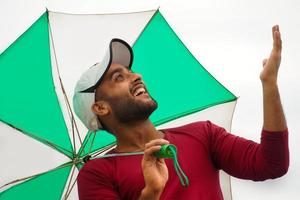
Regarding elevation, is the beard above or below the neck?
above

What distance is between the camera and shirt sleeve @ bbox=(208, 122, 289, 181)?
1.71m

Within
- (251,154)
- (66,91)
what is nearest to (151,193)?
(251,154)

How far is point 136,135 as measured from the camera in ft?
6.46

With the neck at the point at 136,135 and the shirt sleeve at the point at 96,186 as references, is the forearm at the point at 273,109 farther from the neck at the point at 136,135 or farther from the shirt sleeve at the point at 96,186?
the shirt sleeve at the point at 96,186

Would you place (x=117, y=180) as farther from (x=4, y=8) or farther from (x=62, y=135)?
(x=4, y=8)

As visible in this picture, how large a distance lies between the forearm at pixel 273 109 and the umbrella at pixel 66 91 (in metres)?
0.66

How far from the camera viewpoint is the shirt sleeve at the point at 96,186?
5.94 ft

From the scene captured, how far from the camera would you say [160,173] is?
63.4 inches

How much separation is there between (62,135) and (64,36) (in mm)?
421

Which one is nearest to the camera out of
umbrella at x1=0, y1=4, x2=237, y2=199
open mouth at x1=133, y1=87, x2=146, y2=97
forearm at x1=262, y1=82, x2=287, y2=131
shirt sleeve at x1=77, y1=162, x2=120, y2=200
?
forearm at x1=262, y1=82, x2=287, y2=131

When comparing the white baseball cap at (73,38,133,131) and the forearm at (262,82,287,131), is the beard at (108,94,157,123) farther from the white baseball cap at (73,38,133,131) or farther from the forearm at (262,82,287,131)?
the forearm at (262,82,287,131)

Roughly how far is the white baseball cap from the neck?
142mm

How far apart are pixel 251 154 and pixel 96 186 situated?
1.78 feet

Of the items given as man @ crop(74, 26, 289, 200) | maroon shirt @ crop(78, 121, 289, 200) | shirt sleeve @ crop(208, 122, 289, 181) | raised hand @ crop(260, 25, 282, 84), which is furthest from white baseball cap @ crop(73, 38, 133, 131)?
raised hand @ crop(260, 25, 282, 84)
